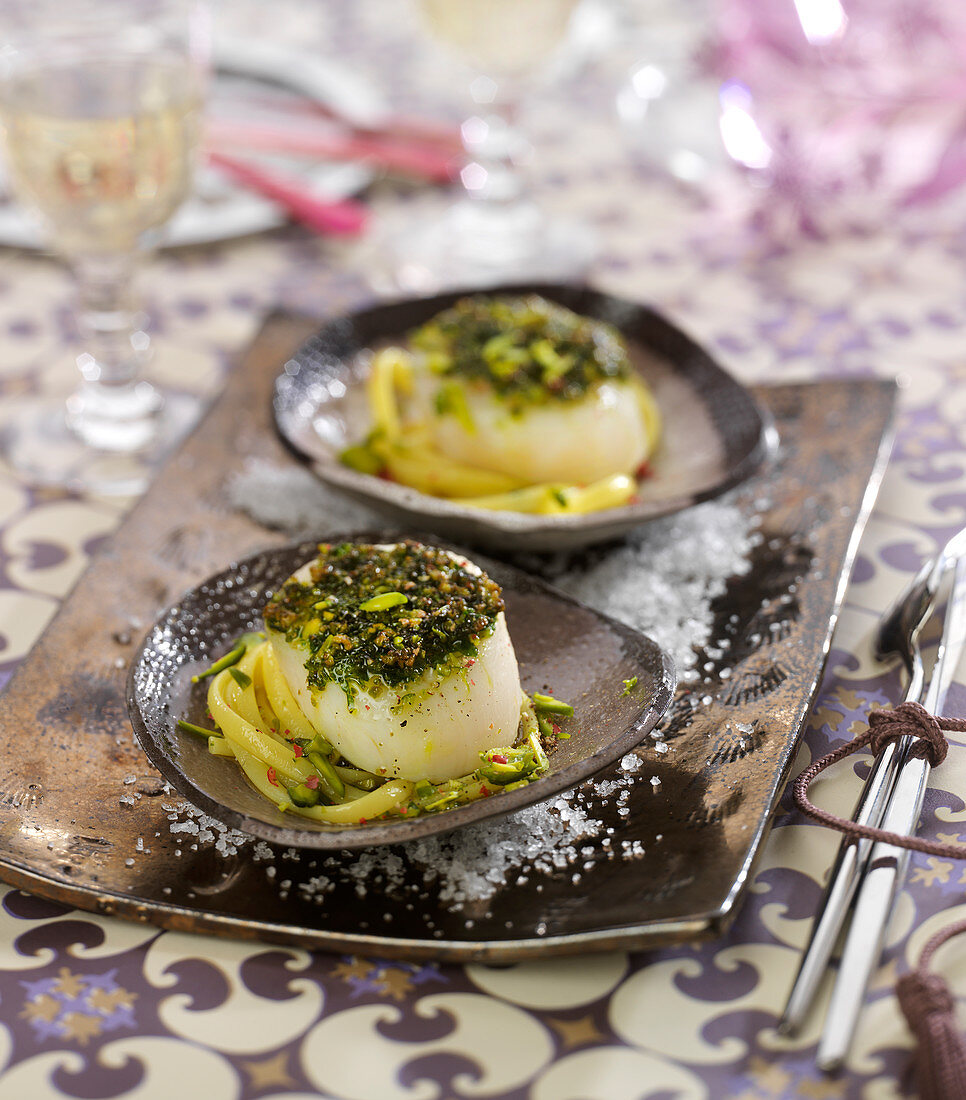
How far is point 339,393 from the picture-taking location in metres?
1.99

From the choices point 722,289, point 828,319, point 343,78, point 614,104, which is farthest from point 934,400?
point 343,78

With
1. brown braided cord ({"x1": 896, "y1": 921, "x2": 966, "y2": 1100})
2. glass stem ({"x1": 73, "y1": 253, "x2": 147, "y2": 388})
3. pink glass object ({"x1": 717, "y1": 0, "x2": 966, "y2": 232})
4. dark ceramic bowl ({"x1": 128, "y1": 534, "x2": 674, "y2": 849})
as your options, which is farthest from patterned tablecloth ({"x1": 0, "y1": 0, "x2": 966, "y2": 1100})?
pink glass object ({"x1": 717, "y1": 0, "x2": 966, "y2": 232})

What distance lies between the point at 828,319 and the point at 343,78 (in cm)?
157

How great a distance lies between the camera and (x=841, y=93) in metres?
2.61

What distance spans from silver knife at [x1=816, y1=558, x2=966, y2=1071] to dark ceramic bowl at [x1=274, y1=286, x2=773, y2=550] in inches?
16.2

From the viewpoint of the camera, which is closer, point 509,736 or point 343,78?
point 509,736

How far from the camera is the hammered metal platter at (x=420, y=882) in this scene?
3.65 ft

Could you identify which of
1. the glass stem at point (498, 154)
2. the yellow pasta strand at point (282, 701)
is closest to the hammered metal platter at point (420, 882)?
the yellow pasta strand at point (282, 701)

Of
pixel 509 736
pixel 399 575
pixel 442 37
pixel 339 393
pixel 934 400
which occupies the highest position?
pixel 442 37

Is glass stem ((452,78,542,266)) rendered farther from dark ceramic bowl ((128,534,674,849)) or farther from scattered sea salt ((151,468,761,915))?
dark ceramic bowl ((128,534,674,849))

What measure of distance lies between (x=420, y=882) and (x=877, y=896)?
43 cm

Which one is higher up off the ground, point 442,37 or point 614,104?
point 614,104

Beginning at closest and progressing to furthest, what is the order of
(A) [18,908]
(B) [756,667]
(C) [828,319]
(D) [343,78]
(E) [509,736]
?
(A) [18,908], (E) [509,736], (B) [756,667], (C) [828,319], (D) [343,78]

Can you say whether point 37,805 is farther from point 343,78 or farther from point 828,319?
point 343,78
